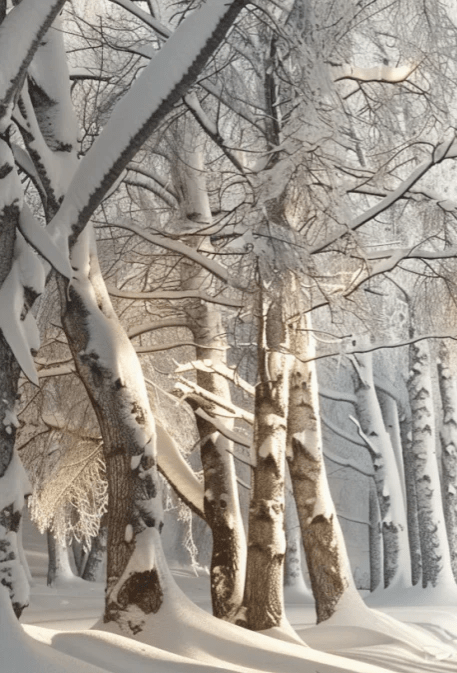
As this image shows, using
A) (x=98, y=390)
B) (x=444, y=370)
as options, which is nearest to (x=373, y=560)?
(x=444, y=370)

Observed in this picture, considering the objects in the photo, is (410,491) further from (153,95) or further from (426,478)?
(153,95)

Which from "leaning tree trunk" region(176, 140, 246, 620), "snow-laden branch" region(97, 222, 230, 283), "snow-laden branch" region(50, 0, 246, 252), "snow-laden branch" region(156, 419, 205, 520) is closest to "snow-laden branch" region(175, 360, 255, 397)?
"leaning tree trunk" region(176, 140, 246, 620)

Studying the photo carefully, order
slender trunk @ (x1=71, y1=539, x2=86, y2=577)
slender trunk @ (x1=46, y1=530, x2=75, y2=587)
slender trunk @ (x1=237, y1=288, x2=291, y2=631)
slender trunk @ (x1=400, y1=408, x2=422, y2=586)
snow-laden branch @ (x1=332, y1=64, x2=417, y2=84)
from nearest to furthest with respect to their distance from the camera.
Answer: snow-laden branch @ (x1=332, y1=64, x2=417, y2=84) → slender trunk @ (x1=237, y1=288, x2=291, y2=631) → slender trunk @ (x1=400, y1=408, x2=422, y2=586) → slender trunk @ (x1=46, y1=530, x2=75, y2=587) → slender trunk @ (x1=71, y1=539, x2=86, y2=577)

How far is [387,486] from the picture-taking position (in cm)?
1930

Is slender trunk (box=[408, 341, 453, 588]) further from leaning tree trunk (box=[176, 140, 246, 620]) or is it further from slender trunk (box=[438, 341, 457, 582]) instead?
leaning tree trunk (box=[176, 140, 246, 620])

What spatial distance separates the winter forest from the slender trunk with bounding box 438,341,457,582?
461 centimetres

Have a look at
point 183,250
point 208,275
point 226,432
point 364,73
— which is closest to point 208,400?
point 226,432

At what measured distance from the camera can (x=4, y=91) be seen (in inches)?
221

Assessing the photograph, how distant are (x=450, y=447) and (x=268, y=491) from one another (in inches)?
404

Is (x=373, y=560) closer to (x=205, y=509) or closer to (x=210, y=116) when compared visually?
(x=205, y=509)

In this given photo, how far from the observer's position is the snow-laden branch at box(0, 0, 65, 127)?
5594 millimetres

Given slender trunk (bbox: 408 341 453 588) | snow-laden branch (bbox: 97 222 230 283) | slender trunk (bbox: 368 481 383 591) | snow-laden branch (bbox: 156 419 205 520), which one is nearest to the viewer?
snow-laden branch (bbox: 97 222 230 283)

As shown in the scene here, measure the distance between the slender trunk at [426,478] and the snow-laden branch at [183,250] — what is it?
954cm

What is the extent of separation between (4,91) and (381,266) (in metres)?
4.57
